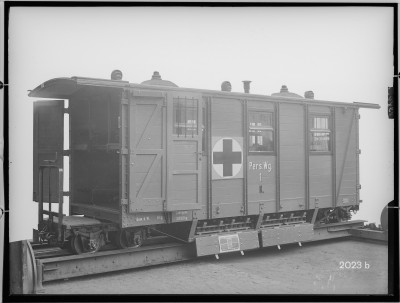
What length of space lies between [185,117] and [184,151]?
57cm

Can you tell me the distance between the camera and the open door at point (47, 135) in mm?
8742

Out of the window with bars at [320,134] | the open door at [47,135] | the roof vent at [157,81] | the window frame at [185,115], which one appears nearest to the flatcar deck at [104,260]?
the open door at [47,135]

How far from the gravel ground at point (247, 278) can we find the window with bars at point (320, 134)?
2.35 metres

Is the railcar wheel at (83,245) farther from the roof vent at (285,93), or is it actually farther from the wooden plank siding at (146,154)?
the roof vent at (285,93)

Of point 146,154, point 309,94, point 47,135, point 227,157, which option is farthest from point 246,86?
point 47,135

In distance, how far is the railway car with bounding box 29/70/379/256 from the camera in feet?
26.0

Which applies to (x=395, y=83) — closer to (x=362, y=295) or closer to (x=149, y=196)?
(x=362, y=295)

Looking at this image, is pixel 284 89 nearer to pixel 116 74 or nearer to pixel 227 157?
pixel 227 157

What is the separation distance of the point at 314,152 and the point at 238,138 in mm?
2033

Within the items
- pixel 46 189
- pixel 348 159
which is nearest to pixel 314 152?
pixel 348 159

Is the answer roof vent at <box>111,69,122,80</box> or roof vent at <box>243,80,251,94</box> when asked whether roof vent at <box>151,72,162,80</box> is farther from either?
roof vent at <box>243,80,251,94</box>

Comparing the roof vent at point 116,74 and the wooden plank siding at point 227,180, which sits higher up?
the roof vent at point 116,74

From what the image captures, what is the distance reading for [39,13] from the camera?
704 centimetres

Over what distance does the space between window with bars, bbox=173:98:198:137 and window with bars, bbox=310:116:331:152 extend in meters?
2.98
